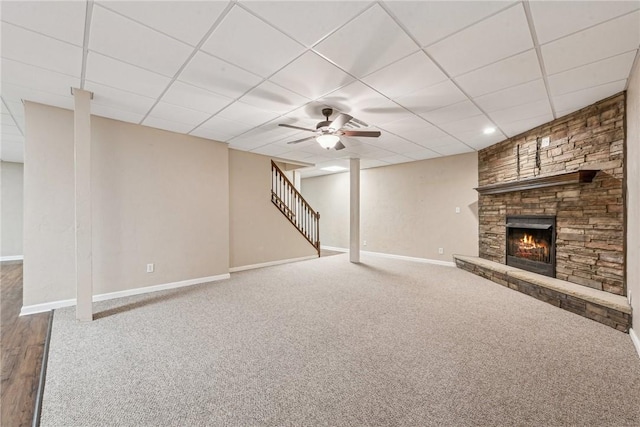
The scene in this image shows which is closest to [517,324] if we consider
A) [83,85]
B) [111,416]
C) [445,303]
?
[445,303]

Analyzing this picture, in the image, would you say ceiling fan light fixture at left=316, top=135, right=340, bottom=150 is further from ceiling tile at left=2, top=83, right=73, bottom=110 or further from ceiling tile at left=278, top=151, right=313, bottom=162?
ceiling tile at left=2, top=83, right=73, bottom=110

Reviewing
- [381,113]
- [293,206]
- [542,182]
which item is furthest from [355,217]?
[542,182]

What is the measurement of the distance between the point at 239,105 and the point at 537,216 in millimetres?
4911

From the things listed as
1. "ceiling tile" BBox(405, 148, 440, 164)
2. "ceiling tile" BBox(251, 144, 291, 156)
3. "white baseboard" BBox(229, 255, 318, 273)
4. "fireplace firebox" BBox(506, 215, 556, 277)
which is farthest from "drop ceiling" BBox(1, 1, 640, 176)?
"white baseboard" BBox(229, 255, 318, 273)

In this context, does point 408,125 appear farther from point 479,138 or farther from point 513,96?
point 479,138

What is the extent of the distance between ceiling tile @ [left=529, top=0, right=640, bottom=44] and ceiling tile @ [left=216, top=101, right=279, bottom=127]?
2.83 m

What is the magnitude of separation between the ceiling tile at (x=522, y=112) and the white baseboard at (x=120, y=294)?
5.26 meters

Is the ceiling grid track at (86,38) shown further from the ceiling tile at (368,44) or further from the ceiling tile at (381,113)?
the ceiling tile at (381,113)

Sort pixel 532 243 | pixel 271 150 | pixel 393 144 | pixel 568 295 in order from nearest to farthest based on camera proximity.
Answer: pixel 568 295
pixel 532 243
pixel 393 144
pixel 271 150

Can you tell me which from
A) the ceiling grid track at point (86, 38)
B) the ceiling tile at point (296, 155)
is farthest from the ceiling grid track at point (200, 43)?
the ceiling tile at point (296, 155)

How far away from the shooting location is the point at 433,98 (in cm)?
318

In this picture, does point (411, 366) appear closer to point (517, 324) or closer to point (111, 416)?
point (517, 324)

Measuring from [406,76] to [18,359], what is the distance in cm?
446

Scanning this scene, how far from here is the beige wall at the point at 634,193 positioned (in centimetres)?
252
